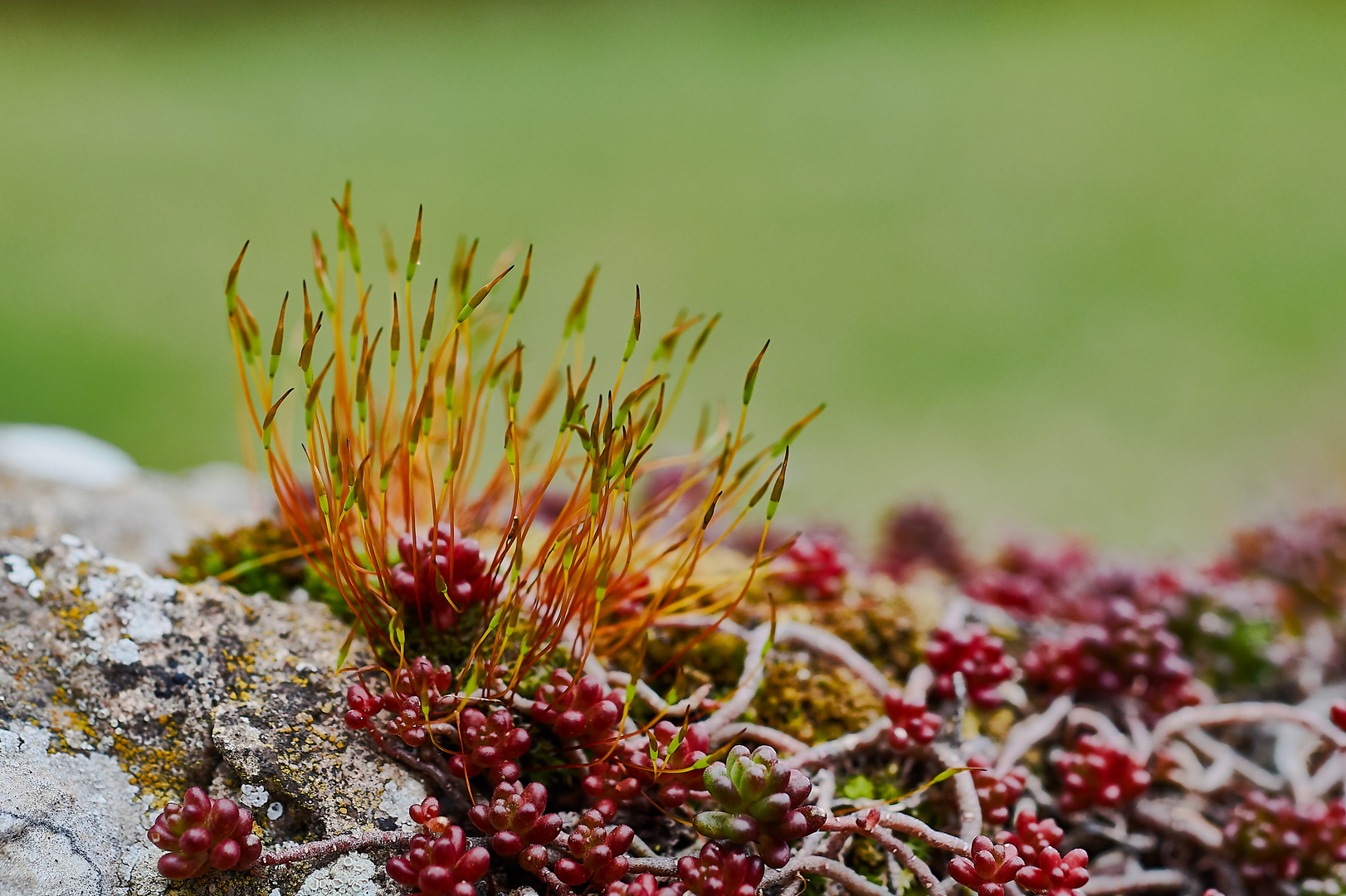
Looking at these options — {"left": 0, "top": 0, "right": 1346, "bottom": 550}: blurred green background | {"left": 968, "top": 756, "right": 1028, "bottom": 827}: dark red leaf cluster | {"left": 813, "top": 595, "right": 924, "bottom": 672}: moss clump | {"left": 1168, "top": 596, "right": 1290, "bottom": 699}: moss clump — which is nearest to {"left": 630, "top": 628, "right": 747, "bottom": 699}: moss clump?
{"left": 813, "top": 595, "right": 924, "bottom": 672}: moss clump

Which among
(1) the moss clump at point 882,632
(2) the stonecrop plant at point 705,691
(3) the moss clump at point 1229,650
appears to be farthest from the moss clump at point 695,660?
(3) the moss clump at point 1229,650

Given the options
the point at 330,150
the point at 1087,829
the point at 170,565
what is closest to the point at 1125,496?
the point at 1087,829

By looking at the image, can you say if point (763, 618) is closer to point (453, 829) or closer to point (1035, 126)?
point (453, 829)

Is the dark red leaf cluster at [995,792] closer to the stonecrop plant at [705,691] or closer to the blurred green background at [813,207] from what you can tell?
the stonecrop plant at [705,691]

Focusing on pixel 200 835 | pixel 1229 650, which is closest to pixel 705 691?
pixel 200 835

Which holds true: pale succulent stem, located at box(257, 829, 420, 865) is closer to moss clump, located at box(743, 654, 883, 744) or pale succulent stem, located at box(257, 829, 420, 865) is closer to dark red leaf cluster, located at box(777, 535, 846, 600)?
Result: moss clump, located at box(743, 654, 883, 744)

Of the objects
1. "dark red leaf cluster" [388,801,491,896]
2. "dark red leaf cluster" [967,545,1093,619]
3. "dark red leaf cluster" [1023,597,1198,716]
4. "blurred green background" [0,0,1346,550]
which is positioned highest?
"blurred green background" [0,0,1346,550]
